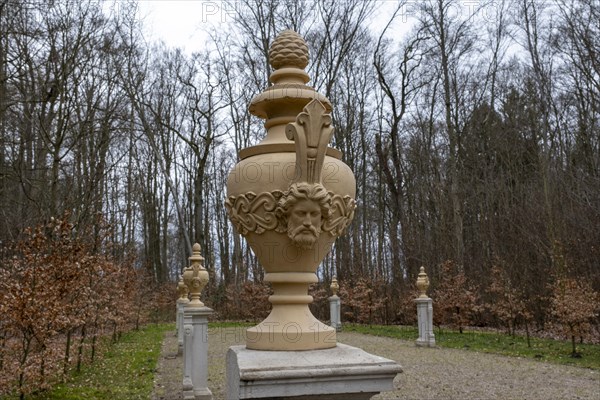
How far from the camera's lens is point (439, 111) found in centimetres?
2239

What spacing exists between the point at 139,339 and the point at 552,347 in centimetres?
1108

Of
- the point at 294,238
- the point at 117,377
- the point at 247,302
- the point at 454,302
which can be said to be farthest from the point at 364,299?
the point at 294,238

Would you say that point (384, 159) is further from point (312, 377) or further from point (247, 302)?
point (312, 377)

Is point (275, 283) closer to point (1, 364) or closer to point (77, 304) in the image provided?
point (1, 364)

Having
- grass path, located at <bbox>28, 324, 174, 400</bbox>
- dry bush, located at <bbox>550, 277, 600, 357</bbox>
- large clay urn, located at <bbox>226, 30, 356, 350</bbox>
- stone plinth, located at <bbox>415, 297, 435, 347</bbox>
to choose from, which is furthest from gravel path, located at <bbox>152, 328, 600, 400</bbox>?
large clay urn, located at <bbox>226, 30, 356, 350</bbox>

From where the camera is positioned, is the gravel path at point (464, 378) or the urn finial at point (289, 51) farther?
the gravel path at point (464, 378)

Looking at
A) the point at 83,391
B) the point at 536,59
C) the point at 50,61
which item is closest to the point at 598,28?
the point at 536,59

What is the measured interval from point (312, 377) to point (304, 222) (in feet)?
1.90

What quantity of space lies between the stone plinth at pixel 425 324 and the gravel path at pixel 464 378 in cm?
54

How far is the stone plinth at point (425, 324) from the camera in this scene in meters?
12.3

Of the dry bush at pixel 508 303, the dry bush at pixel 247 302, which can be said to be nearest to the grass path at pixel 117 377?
the dry bush at pixel 247 302

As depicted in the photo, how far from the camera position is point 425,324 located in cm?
1248

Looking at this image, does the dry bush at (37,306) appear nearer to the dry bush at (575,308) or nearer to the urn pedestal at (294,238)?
the urn pedestal at (294,238)

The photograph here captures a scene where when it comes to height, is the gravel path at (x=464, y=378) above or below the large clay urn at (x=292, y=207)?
below
